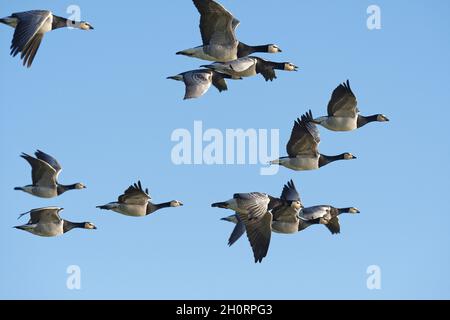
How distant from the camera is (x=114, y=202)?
2464 centimetres

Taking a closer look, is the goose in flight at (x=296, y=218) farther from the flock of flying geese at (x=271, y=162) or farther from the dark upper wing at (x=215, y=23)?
the dark upper wing at (x=215, y=23)

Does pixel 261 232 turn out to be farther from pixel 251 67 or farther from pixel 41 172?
pixel 41 172

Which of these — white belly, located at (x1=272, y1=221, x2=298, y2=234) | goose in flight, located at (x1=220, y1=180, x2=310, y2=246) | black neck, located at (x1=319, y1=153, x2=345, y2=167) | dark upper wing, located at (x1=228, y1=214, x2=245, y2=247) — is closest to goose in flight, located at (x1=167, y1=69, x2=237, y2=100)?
black neck, located at (x1=319, y1=153, x2=345, y2=167)

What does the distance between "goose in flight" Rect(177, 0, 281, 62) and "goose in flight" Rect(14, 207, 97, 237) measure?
3.83m

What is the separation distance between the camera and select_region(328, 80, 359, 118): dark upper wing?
24.4 meters

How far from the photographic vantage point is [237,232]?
25.8 meters

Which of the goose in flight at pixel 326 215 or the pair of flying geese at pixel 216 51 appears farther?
the goose in flight at pixel 326 215

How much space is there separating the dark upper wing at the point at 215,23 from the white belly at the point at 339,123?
2341 millimetres

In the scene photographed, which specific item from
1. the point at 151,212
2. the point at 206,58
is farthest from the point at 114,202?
the point at 206,58

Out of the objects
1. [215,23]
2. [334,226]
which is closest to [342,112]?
[215,23]

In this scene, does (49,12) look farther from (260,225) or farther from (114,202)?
(260,225)

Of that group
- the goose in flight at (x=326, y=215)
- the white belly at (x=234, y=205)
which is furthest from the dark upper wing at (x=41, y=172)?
the goose in flight at (x=326, y=215)

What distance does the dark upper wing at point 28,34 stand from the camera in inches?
908

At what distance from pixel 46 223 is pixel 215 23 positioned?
4.93 m
